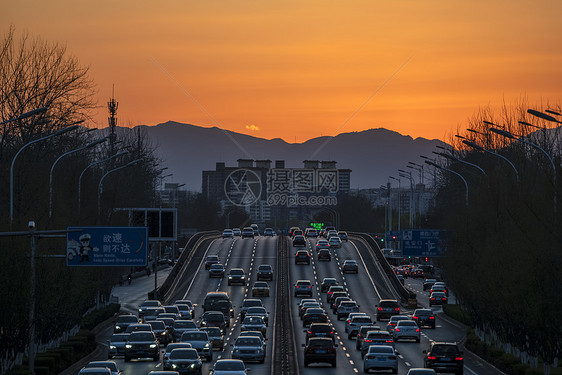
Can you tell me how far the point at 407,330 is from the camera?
63.7 meters

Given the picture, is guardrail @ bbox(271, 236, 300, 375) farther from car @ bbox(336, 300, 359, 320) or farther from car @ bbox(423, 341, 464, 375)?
car @ bbox(423, 341, 464, 375)

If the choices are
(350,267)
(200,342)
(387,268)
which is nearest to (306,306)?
(200,342)

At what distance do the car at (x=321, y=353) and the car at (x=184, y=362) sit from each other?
7.02 metres

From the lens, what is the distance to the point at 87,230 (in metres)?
46.3

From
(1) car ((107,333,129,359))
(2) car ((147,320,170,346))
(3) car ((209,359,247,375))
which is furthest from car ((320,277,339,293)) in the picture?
(3) car ((209,359,247,375))

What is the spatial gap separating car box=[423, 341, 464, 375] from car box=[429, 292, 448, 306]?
166ft

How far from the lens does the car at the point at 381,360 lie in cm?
4638

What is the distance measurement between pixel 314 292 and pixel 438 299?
12.8 metres

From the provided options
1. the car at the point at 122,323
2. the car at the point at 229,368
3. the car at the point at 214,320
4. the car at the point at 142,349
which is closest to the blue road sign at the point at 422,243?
the car at the point at 214,320

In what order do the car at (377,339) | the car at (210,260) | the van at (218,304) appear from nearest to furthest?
1. the car at (377,339)
2. the van at (218,304)
3. the car at (210,260)

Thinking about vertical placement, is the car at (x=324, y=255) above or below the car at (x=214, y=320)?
above

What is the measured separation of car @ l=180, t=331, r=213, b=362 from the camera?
5269 cm

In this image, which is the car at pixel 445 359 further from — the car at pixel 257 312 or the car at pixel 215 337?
the car at pixel 257 312

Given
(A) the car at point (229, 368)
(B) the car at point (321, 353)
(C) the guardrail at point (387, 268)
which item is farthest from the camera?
(C) the guardrail at point (387, 268)
